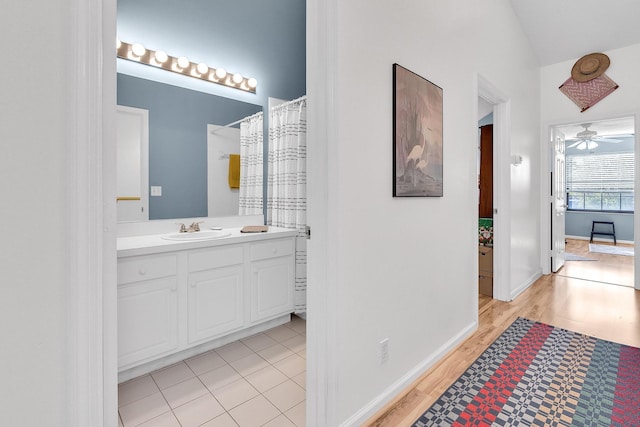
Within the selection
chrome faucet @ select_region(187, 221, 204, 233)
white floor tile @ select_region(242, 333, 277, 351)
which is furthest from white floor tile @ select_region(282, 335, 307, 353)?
chrome faucet @ select_region(187, 221, 204, 233)

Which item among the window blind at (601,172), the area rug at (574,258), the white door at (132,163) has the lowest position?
the area rug at (574,258)

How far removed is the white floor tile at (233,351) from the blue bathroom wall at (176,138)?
1.10m

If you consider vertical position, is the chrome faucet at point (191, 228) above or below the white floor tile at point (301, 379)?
A: above

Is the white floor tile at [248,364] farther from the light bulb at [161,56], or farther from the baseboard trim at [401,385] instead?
the light bulb at [161,56]

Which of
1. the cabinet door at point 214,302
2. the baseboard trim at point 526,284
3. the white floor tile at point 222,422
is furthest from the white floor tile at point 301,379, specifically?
the baseboard trim at point 526,284

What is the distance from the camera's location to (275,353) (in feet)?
7.36

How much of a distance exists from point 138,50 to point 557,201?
5275mm

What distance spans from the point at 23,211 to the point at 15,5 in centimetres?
46

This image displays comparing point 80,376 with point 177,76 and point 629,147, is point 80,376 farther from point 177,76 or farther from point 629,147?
point 629,147

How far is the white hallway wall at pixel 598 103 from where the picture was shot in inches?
141

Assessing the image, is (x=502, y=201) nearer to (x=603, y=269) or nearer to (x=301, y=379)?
(x=301, y=379)

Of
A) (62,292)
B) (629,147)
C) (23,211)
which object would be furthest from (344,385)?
(629,147)

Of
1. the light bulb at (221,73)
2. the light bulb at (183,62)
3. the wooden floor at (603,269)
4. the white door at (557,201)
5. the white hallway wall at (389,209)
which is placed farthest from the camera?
the white door at (557,201)

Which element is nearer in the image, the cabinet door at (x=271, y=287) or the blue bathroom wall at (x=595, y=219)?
the cabinet door at (x=271, y=287)
